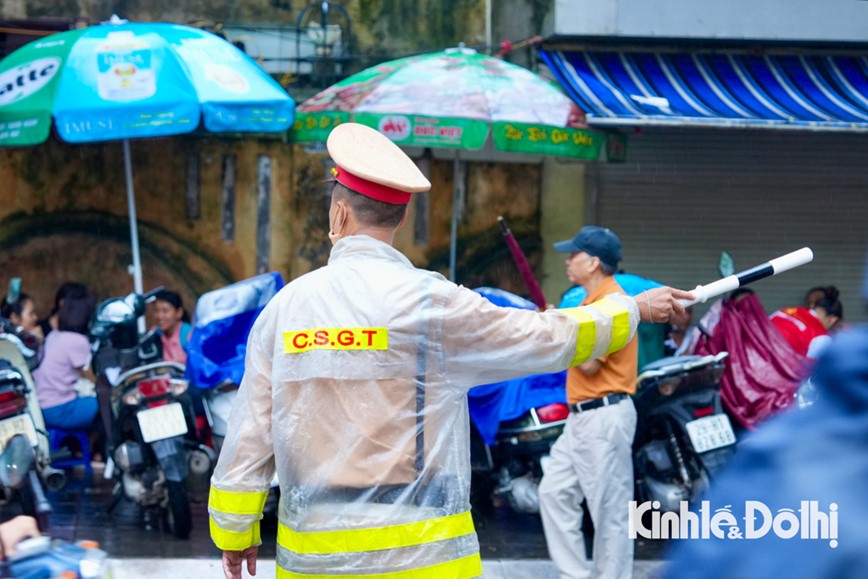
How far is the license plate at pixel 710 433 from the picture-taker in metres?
6.53

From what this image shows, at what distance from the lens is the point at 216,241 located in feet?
33.4

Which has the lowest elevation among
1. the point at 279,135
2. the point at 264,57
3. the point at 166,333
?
Result: the point at 166,333

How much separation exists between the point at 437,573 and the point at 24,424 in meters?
4.15

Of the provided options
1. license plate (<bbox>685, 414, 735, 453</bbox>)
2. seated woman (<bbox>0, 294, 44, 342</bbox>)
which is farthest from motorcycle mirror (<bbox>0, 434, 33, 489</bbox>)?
license plate (<bbox>685, 414, 735, 453</bbox>)

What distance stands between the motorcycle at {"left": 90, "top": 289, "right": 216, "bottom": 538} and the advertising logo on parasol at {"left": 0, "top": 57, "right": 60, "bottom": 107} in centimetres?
164

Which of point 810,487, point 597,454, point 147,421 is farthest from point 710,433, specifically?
point 810,487

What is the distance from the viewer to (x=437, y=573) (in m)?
3.13

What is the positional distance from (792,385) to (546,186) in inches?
138

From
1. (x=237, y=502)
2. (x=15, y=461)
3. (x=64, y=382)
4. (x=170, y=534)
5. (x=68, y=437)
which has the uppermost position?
(x=237, y=502)

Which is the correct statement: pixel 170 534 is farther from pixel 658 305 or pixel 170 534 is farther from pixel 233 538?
pixel 658 305

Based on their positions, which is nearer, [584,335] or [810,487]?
[810,487]

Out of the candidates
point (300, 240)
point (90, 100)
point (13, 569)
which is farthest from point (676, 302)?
point (300, 240)

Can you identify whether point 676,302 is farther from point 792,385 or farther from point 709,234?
point 709,234

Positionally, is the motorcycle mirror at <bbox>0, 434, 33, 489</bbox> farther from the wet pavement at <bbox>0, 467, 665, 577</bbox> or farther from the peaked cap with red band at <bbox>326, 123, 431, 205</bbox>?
the peaked cap with red band at <bbox>326, 123, 431, 205</bbox>
